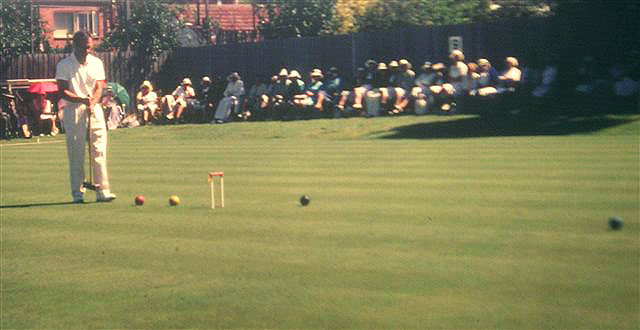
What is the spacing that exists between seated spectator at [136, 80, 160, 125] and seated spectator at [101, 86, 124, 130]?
2.47ft

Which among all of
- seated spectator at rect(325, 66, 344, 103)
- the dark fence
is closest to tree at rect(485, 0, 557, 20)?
the dark fence

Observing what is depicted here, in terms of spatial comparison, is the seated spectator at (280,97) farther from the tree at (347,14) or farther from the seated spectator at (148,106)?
the tree at (347,14)

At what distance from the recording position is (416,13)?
147 feet

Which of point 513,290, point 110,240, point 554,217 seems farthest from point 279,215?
point 513,290

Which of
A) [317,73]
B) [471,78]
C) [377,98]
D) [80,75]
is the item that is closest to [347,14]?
[317,73]

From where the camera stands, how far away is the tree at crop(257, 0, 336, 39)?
47.4 meters

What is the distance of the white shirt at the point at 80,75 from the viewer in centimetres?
1429

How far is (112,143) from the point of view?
2862 centimetres

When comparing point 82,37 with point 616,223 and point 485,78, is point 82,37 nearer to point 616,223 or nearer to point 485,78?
point 616,223

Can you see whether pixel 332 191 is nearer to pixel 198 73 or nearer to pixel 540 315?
pixel 540 315

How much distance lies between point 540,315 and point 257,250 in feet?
11.2

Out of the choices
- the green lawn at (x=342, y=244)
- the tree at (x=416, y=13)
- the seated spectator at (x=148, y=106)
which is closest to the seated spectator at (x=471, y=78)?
the green lawn at (x=342, y=244)

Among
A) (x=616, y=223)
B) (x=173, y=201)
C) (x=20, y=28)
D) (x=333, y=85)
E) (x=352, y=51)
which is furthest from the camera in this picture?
(x=20, y=28)

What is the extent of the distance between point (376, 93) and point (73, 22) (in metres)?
36.8
